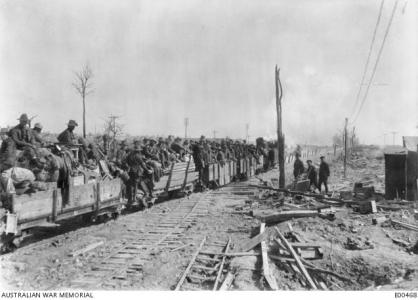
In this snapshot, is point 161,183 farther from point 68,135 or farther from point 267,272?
point 267,272

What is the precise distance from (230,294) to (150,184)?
7283 millimetres

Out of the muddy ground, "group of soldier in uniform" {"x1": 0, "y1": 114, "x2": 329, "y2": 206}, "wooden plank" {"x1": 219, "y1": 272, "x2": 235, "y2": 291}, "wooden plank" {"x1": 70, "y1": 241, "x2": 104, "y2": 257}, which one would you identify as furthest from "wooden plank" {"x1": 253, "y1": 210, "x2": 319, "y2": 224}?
"wooden plank" {"x1": 70, "y1": 241, "x2": 104, "y2": 257}

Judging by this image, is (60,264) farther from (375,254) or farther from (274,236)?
(375,254)

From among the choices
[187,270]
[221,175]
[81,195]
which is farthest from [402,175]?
[81,195]

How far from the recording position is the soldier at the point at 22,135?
825cm

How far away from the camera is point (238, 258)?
720cm

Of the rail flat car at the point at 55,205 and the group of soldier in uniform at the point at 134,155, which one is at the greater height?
the group of soldier in uniform at the point at 134,155

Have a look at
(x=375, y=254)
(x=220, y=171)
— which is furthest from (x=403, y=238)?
(x=220, y=171)

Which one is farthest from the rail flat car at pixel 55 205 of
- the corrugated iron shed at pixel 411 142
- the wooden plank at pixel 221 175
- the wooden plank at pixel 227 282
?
the corrugated iron shed at pixel 411 142

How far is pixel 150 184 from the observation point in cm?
1227

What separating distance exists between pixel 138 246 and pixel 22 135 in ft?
11.7

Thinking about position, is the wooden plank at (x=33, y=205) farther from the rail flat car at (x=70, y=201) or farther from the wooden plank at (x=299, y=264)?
the wooden plank at (x=299, y=264)

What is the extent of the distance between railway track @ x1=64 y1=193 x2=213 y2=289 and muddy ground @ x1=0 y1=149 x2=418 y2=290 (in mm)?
106

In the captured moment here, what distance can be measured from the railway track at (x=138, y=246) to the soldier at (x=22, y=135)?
296cm
